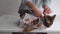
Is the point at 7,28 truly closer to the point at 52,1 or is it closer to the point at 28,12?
the point at 28,12

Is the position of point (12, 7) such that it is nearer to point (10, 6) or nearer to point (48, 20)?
point (10, 6)

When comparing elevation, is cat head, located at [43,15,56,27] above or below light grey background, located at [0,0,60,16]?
below

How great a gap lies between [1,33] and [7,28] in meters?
0.07

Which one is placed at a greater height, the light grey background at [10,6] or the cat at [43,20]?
the light grey background at [10,6]

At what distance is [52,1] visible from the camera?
5.19ft

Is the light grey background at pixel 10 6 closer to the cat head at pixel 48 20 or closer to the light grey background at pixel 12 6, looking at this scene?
the light grey background at pixel 12 6

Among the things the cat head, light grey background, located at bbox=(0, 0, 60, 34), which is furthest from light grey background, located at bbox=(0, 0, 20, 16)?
the cat head

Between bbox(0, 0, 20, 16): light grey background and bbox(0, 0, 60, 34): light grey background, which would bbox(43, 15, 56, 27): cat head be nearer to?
bbox(0, 0, 60, 34): light grey background

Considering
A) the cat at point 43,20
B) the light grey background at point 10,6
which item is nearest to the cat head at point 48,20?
the cat at point 43,20

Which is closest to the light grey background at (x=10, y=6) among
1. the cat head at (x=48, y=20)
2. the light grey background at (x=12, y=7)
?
the light grey background at (x=12, y=7)

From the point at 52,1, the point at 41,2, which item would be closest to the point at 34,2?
the point at 41,2

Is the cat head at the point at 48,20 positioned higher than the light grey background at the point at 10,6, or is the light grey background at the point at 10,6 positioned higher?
the light grey background at the point at 10,6

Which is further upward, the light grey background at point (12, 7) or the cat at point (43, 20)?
the light grey background at point (12, 7)

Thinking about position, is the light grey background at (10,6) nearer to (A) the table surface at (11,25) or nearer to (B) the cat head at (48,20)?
(A) the table surface at (11,25)
